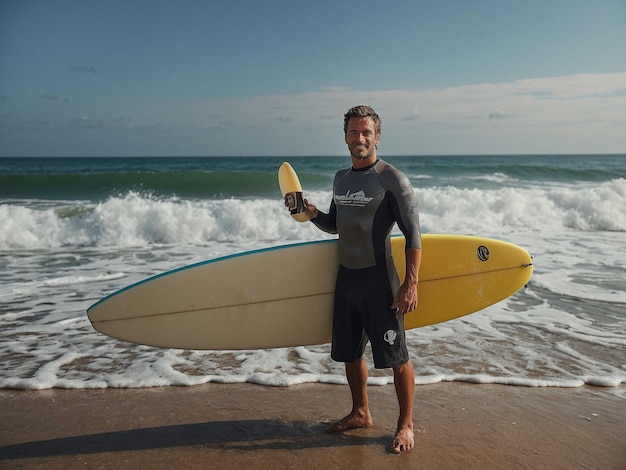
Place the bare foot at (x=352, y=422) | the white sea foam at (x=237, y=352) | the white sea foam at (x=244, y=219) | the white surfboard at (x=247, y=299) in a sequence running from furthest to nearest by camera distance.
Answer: the white sea foam at (x=244, y=219) < the white sea foam at (x=237, y=352) < the white surfboard at (x=247, y=299) < the bare foot at (x=352, y=422)

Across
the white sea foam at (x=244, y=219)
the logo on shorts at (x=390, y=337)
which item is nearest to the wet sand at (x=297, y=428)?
the logo on shorts at (x=390, y=337)

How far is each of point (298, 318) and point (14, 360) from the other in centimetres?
Result: 221

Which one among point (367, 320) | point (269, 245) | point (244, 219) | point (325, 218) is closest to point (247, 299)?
point (325, 218)

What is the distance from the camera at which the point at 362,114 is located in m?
2.61

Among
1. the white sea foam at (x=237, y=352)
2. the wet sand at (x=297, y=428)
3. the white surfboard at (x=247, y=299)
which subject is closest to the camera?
A: the wet sand at (x=297, y=428)

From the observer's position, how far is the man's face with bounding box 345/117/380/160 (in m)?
2.61

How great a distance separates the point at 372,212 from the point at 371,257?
0.21 metres

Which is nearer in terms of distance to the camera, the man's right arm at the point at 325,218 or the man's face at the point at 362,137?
the man's face at the point at 362,137

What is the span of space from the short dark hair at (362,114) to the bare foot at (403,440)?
141 centimetres

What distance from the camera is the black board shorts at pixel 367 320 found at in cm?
261

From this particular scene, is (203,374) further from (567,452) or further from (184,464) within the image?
(567,452)

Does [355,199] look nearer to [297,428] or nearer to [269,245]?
[297,428]

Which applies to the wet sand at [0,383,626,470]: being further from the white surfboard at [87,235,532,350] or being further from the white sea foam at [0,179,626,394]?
the white surfboard at [87,235,532,350]

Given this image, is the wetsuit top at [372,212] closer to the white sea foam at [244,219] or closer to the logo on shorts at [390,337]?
the logo on shorts at [390,337]
